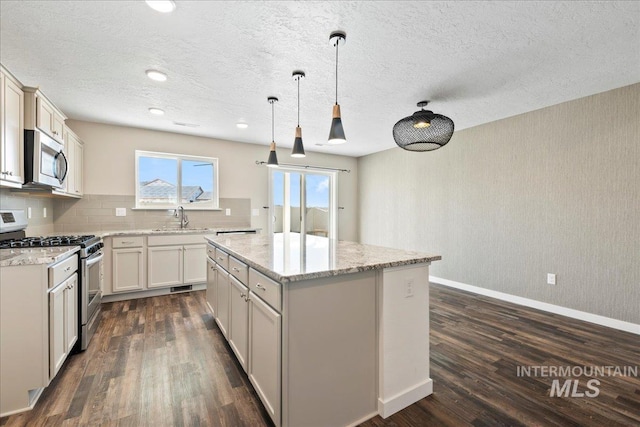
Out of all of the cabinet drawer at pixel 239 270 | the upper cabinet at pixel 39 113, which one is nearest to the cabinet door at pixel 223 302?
the cabinet drawer at pixel 239 270

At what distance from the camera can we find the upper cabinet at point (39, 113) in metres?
2.36

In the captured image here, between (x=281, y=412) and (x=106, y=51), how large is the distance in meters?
2.78

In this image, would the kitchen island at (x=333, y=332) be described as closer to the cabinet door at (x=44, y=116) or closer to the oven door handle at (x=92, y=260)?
→ the oven door handle at (x=92, y=260)

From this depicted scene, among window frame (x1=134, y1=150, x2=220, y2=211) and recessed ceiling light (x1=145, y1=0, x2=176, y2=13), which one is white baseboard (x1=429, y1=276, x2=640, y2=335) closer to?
window frame (x1=134, y1=150, x2=220, y2=211)

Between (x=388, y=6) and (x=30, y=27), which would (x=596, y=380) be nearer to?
(x=388, y=6)

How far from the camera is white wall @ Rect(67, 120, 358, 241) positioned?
3.97 meters

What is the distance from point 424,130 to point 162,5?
2.11 meters

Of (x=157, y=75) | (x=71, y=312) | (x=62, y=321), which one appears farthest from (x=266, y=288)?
(x=157, y=75)

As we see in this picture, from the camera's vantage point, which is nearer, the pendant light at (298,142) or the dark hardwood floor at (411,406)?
the dark hardwood floor at (411,406)

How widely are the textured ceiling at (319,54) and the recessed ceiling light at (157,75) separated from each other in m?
0.06

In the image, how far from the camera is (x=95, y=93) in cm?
298

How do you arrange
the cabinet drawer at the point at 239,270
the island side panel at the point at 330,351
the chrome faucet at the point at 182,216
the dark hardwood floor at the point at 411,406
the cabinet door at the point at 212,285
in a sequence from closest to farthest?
the island side panel at the point at 330,351, the dark hardwood floor at the point at 411,406, the cabinet drawer at the point at 239,270, the cabinet door at the point at 212,285, the chrome faucet at the point at 182,216

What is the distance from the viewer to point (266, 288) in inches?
61.4

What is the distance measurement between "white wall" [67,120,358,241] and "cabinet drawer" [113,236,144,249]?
0.88 m
